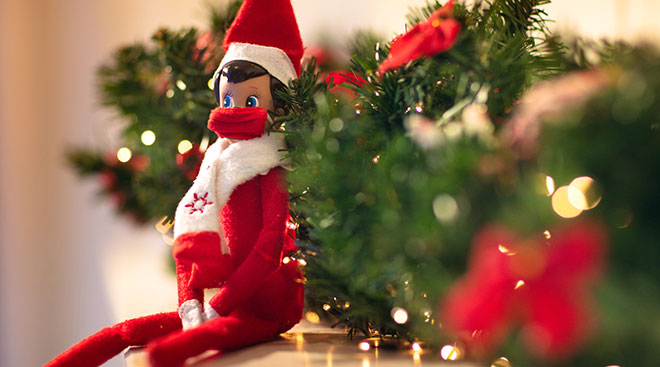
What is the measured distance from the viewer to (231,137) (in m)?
0.50

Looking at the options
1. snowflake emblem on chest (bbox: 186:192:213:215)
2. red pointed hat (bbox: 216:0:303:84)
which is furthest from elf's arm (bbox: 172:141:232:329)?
red pointed hat (bbox: 216:0:303:84)

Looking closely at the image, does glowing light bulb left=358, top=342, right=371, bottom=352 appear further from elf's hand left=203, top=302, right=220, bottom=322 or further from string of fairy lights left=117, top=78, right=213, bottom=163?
string of fairy lights left=117, top=78, right=213, bottom=163

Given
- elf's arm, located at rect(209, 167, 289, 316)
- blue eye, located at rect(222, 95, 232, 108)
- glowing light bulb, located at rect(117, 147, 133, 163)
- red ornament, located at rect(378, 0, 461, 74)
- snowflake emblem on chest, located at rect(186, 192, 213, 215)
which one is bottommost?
elf's arm, located at rect(209, 167, 289, 316)

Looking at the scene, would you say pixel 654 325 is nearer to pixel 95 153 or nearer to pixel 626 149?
pixel 626 149

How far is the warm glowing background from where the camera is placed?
1357mm

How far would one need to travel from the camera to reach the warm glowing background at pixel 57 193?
136 cm

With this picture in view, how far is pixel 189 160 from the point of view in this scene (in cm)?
63

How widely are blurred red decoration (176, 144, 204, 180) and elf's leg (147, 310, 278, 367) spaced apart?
212 millimetres

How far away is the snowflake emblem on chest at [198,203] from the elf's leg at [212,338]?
0.31ft

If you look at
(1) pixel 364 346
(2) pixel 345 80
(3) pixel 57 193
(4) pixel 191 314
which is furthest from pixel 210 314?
(3) pixel 57 193

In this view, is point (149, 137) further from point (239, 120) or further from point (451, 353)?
point (451, 353)

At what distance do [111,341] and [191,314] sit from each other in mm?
69

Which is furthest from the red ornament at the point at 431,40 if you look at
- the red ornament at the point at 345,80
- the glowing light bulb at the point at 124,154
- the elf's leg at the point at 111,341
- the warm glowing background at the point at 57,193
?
the warm glowing background at the point at 57,193

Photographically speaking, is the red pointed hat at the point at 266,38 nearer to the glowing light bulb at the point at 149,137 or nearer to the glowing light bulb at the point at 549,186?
the glowing light bulb at the point at 149,137
